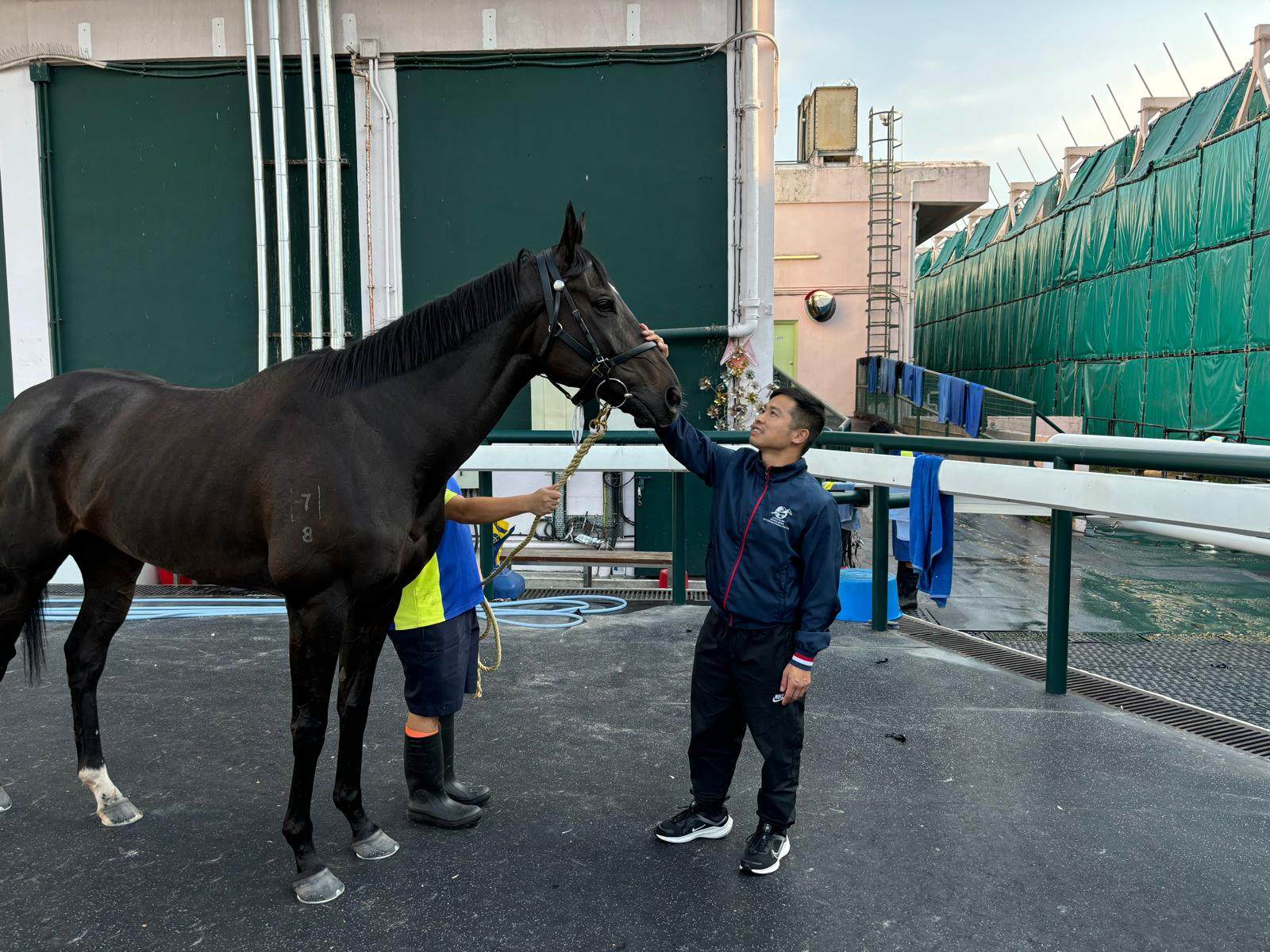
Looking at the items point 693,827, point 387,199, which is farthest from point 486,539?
point 387,199

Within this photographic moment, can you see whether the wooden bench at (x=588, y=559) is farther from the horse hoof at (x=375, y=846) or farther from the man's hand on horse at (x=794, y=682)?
the man's hand on horse at (x=794, y=682)

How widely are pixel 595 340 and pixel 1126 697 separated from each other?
10.4ft

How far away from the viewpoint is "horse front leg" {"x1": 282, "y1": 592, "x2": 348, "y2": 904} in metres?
2.28

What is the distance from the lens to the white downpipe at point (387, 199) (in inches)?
300

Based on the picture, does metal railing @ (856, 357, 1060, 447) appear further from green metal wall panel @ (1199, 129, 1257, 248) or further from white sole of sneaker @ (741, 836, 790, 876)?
white sole of sneaker @ (741, 836, 790, 876)

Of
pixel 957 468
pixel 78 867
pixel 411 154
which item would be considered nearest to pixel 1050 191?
pixel 411 154

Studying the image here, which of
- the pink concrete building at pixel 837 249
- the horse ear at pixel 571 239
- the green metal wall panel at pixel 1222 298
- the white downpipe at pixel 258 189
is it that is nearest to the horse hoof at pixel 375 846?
the horse ear at pixel 571 239

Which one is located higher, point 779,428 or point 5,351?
point 5,351

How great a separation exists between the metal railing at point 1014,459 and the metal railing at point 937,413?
949 centimetres

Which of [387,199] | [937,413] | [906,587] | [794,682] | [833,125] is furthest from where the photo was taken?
[833,125]

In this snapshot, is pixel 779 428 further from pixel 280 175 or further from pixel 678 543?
pixel 280 175

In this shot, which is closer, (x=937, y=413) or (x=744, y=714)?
(x=744, y=714)

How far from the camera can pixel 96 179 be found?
7.78 m

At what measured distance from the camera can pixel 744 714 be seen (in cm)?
260
